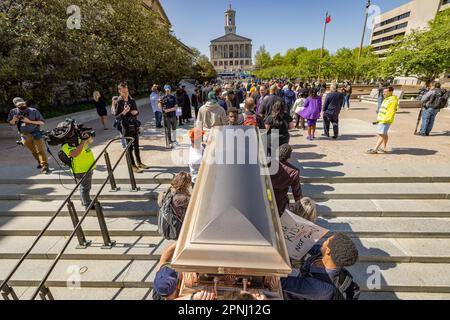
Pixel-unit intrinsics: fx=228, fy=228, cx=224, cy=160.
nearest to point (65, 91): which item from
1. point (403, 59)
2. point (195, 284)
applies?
point (195, 284)

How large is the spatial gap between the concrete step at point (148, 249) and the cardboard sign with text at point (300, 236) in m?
1.65

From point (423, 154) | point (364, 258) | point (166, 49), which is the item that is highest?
point (166, 49)

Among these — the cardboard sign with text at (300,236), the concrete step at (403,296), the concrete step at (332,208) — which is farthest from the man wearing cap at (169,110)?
the concrete step at (403,296)

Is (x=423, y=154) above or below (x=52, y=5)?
below

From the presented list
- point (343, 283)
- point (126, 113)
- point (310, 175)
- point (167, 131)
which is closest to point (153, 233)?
point (126, 113)

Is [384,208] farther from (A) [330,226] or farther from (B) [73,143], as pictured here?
(B) [73,143]

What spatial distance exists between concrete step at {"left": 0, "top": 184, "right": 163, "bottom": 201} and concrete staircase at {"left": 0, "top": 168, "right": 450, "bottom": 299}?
0.02m

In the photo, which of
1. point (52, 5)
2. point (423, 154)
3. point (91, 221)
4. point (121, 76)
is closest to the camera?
point (91, 221)

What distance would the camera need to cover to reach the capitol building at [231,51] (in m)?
127

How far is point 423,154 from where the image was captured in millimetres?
6297

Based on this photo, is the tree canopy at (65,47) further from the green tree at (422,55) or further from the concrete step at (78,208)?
the green tree at (422,55)

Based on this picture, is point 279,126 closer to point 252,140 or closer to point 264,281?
point 252,140
